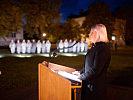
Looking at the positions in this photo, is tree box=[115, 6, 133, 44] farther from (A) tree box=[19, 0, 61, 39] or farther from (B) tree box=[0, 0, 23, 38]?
(B) tree box=[0, 0, 23, 38]

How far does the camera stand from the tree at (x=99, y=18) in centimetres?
3347

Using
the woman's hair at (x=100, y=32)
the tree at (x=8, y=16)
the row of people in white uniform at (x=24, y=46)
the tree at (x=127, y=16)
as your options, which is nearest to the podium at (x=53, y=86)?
the woman's hair at (x=100, y=32)

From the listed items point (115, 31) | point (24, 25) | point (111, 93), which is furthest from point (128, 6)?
point (111, 93)

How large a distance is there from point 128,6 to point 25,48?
4128 cm

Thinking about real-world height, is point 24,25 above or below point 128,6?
below

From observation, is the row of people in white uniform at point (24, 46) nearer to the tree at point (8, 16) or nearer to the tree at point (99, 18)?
the tree at point (8, 16)

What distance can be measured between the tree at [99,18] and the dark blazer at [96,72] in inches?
1224

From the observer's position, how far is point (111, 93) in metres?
5.21

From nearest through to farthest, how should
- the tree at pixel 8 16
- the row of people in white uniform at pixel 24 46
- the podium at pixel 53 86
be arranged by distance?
the podium at pixel 53 86 → the row of people in white uniform at pixel 24 46 → the tree at pixel 8 16

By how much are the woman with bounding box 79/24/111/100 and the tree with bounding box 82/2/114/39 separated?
102 feet

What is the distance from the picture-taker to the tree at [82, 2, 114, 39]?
33.5 meters

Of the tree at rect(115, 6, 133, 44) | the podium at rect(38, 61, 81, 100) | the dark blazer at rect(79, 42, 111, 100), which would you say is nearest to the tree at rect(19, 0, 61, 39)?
the tree at rect(115, 6, 133, 44)

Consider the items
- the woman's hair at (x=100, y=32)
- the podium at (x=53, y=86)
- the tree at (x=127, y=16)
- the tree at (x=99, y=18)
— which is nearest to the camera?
the podium at (x=53, y=86)

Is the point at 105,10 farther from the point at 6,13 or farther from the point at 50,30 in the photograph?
the point at 6,13
